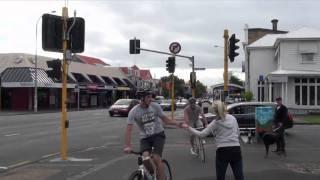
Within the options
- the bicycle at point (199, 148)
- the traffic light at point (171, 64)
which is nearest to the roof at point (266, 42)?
the traffic light at point (171, 64)

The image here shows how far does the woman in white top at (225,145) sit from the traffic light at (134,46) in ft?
95.1

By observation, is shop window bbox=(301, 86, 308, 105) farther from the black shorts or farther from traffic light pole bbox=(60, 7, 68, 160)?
the black shorts

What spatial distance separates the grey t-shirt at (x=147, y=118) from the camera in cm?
878

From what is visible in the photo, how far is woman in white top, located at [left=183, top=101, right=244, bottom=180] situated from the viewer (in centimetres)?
806

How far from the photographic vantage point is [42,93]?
232 ft

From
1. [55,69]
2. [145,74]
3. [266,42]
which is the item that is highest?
[145,74]

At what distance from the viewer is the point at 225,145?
808 centimetres

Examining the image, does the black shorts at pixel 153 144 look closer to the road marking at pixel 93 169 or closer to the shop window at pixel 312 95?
the road marking at pixel 93 169

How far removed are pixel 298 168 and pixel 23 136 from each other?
1334 centimetres

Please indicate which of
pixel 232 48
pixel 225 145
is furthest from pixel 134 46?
pixel 225 145

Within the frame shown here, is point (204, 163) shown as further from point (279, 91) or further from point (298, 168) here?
point (279, 91)

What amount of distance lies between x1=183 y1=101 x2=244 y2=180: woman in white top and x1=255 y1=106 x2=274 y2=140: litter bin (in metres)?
11.8

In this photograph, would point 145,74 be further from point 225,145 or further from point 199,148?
point 225,145

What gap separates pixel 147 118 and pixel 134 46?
1118 inches
